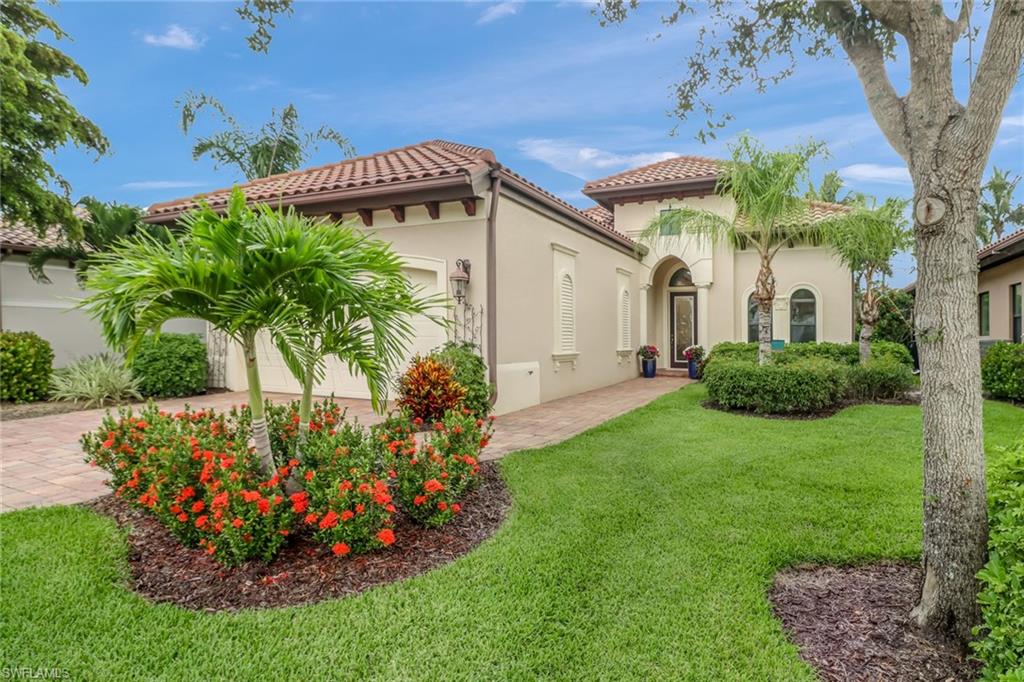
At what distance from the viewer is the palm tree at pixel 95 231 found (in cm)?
1161

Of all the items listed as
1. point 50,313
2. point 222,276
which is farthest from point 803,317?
point 50,313

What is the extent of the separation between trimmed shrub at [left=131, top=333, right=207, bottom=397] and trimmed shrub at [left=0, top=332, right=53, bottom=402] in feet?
5.02

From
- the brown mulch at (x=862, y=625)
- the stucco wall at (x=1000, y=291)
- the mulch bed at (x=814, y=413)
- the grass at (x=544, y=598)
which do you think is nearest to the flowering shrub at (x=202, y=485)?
the grass at (x=544, y=598)

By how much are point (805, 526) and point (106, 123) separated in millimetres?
16966

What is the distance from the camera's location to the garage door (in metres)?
9.47

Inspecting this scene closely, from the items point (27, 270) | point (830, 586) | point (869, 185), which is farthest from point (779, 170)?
point (27, 270)

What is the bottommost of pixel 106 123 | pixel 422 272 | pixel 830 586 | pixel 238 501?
pixel 830 586

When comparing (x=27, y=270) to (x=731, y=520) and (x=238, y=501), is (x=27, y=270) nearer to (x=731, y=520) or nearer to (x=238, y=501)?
(x=238, y=501)

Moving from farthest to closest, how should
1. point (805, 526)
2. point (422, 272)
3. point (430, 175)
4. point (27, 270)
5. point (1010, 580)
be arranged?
point (27, 270) < point (422, 272) < point (430, 175) < point (805, 526) < point (1010, 580)

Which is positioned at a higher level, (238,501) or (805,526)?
(238,501)

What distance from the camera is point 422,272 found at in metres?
9.65

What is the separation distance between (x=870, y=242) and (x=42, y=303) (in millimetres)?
20656

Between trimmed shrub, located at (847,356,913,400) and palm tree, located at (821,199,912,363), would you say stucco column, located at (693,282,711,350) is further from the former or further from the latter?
trimmed shrub, located at (847,356,913,400)

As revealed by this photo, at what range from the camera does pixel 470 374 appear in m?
8.21
